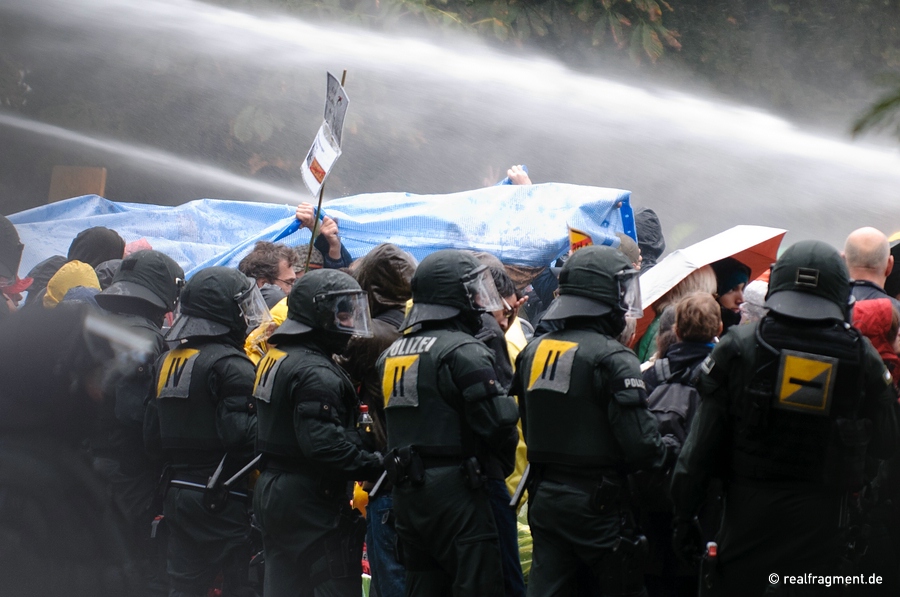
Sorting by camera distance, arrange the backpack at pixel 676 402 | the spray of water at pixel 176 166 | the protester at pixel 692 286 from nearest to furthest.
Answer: the backpack at pixel 676 402
the protester at pixel 692 286
the spray of water at pixel 176 166

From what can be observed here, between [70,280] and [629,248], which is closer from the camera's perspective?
[70,280]

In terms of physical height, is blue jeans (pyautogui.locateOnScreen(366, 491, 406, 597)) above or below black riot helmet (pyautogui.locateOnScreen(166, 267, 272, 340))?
below

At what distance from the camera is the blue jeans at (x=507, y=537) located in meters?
4.39

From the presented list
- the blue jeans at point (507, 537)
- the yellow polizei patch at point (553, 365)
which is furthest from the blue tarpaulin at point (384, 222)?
the blue jeans at point (507, 537)

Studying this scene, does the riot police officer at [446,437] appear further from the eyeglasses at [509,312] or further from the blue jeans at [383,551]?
Result: the eyeglasses at [509,312]

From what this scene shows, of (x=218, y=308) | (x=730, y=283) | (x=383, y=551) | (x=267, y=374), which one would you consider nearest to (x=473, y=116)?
(x=730, y=283)

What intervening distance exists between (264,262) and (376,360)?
187cm

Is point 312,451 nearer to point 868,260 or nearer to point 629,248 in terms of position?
point 868,260

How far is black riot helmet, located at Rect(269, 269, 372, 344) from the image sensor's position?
4.66 metres

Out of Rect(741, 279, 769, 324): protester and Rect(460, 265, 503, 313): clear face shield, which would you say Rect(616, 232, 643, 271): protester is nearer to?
Rect(741, 279, 769, 324): protester

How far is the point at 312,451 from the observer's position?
14.5 feet

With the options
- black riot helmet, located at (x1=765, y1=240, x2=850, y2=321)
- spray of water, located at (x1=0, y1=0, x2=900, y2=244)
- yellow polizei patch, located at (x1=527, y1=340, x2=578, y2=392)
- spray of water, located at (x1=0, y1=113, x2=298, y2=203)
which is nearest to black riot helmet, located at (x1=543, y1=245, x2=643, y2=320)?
yellow polizei patch, located at (x1=527, y1=340, x2=578, y2=392)

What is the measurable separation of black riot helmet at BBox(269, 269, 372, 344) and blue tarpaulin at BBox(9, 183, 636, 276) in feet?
7.38

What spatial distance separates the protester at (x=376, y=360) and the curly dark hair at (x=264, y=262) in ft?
4.61
